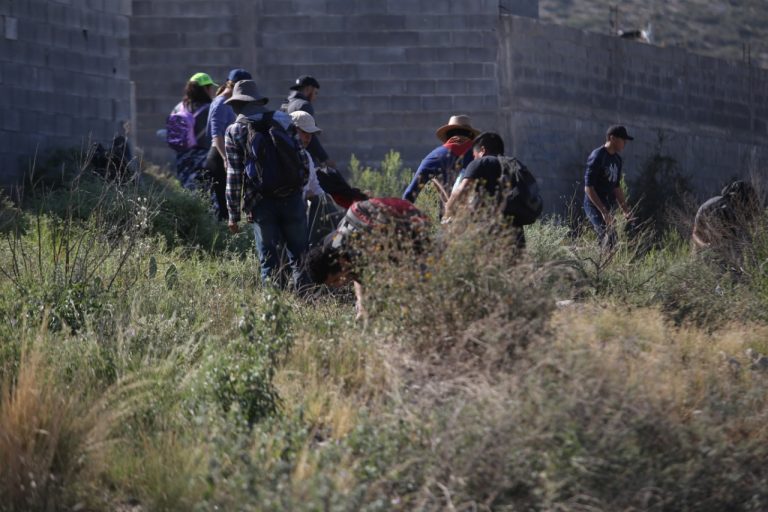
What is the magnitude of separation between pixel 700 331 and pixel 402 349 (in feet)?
7.63

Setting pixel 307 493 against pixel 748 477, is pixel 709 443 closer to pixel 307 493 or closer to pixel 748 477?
pixel 748 477

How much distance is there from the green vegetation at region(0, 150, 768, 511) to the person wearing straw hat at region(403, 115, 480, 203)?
1838 mm

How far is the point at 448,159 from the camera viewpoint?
32.9 ft

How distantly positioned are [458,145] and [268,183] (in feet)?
6.44

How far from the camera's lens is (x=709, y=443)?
5.76m

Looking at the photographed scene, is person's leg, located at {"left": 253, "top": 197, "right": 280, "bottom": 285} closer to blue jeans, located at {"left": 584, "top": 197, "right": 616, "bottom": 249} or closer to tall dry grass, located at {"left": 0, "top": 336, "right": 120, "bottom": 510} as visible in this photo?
tall dry grass, located at {"left": 0, "top": 336, "right": 120, "bottom": 510}

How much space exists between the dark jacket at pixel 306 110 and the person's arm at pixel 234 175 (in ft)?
5.04

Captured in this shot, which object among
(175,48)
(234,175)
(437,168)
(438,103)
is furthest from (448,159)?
(175,48)

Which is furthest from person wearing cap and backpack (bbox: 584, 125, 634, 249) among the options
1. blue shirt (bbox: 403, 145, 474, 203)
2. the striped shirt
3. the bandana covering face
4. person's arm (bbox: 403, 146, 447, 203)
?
the striped shirt

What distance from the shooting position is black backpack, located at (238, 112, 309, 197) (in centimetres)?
879

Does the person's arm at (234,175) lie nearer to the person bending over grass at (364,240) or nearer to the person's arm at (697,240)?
the person bending over grass at (364,240)

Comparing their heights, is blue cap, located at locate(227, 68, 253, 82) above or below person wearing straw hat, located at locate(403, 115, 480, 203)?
above

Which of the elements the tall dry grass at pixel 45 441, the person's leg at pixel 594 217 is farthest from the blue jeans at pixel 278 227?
the person's leg at pixel 594 217

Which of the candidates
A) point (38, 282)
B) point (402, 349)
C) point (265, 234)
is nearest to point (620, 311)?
point (402, 349)
